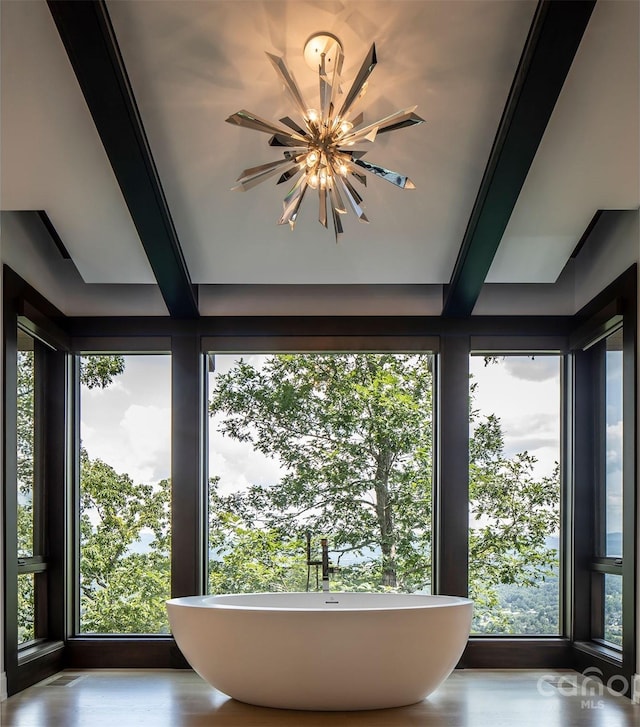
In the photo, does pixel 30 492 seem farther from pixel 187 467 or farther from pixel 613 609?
pixel 613 609

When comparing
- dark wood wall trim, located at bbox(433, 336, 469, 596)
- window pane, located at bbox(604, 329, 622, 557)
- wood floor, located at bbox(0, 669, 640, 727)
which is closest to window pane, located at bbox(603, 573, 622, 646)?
window pane, located at bbox(604, 329, 622, 557)

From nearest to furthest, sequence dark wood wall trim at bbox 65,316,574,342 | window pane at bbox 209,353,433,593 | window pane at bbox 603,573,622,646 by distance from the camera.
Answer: window pane at bbox 603,573,622,646
dark wood wall trim at bbox 65,316,574,342
window pane at bbox 209,353,433,593

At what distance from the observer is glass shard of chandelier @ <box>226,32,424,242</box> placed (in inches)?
118

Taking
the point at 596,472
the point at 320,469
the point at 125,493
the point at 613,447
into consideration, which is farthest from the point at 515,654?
the point at 125,493

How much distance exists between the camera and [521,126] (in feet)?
11.8

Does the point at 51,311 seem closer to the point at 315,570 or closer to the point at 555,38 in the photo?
the point at 315,570

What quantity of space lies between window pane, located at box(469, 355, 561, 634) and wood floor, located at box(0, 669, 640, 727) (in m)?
0.53

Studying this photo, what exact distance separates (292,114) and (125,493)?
275cm

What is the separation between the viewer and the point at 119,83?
335cm

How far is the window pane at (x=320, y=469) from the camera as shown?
5398mm

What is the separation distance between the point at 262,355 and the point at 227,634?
211 cm

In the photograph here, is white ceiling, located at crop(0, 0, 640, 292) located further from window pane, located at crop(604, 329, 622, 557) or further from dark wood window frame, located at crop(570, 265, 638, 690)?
window pane, located at crop(604, 329, 622, 557)

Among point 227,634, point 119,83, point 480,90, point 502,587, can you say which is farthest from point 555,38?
point 502,587

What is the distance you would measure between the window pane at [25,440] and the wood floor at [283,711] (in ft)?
2.82
